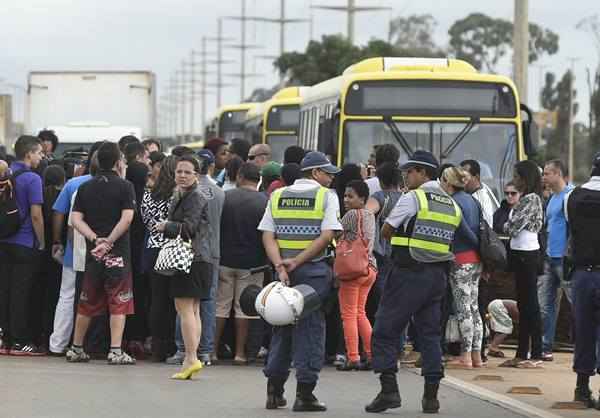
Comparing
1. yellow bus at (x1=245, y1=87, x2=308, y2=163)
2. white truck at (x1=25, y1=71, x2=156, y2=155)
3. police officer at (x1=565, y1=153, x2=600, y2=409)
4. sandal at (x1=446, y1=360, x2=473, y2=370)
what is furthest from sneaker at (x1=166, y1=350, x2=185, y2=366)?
yellow bus at (x1=245, y1=87, x2=308, y2=163)

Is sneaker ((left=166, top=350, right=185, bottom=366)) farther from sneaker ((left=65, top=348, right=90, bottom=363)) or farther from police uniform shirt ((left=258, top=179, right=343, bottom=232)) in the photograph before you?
police uniform shirt ((left=258, top=179, right=343, bottom=232))

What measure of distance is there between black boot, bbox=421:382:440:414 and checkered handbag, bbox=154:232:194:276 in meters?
2.68

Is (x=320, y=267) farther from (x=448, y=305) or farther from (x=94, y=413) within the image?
(x=448, y=305)

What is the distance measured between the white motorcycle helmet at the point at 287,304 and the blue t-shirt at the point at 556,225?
462cm

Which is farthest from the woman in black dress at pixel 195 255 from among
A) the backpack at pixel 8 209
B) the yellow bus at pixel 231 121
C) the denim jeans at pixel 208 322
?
the yellow bus at pixel 231 121

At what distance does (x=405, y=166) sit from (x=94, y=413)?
2979 millimetres

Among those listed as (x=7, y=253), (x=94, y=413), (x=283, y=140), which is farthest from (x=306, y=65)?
(x=94, y=413)

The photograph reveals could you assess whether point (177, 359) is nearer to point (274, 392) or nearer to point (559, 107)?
point (274, 392)

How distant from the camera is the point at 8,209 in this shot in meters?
15.8

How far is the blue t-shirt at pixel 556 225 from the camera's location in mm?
16188

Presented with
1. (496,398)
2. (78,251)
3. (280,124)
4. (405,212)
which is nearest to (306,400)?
(405,212)

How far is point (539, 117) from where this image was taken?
11044 centimetres

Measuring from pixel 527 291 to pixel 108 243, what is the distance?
3.95m

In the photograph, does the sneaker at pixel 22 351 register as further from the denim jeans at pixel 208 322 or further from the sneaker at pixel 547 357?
the sneaker at pixel 547 357
